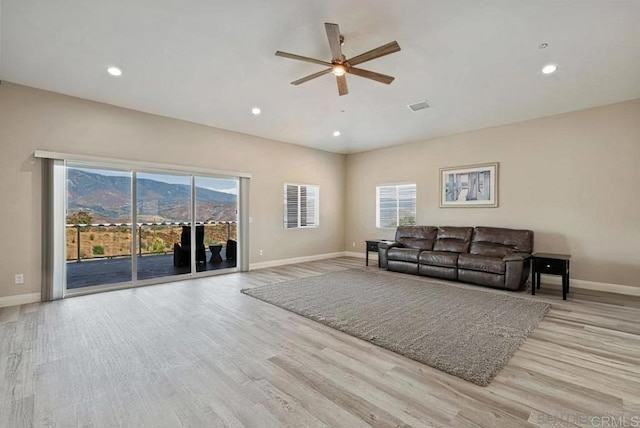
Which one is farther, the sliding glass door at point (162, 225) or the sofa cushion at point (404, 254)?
the sofa cushion at point (404, 254)

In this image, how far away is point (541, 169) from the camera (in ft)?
17.4

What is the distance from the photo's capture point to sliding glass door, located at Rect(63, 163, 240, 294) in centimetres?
461

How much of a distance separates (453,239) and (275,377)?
16.0ft

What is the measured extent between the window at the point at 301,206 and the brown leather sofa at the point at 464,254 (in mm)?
2092

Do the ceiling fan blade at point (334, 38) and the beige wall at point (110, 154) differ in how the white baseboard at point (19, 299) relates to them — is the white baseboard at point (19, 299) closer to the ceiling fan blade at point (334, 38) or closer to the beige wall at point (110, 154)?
the beige wall at point (110, 154)

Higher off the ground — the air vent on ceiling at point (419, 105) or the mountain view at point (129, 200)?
the air vent on ceiling at point (419, 105)

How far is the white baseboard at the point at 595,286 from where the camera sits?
450cm

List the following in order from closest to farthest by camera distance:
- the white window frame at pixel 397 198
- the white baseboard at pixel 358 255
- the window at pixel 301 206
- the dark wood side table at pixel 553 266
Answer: the dark wood side table at pixel 553 266, the white window frame at pixel 397 198, the window at pixel 301 206, the white baseboard at pixel 358 255

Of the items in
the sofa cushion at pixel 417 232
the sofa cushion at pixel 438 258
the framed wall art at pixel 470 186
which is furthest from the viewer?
the sofa cushion at pixel 417 232

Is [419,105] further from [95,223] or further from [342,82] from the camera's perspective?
[95,223]

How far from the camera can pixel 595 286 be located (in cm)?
478

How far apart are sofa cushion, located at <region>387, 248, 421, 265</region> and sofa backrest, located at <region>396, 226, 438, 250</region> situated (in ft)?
1.06

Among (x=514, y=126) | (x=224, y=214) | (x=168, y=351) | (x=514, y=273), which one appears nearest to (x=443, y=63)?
(x=514, y=126)

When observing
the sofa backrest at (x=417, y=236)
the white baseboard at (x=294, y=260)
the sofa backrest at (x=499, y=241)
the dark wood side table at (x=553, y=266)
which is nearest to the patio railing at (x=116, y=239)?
the white baseboard at (x=294, y=260)
